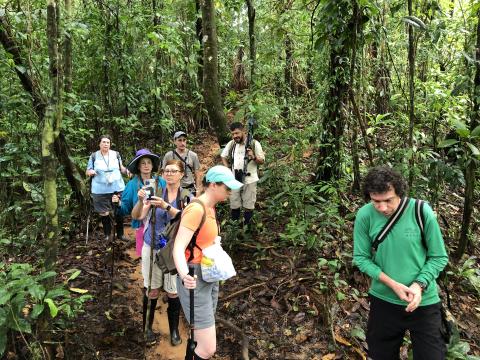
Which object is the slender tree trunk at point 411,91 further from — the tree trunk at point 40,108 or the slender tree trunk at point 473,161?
the tree trunk at point 40,108

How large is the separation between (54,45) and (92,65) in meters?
6.78

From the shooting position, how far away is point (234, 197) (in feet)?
22.5

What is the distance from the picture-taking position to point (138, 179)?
494 cm

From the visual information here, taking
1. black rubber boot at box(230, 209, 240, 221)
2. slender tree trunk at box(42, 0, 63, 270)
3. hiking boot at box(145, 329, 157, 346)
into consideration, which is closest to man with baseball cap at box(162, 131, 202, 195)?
black rubber boot at box(230, 209, 240, 221)

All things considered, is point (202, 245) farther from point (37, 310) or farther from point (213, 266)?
point (37, 310)

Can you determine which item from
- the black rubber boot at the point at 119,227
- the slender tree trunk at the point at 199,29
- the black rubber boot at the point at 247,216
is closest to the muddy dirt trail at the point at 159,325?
the black rubber boot at the point at 119,227

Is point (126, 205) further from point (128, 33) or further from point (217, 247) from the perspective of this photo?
point (128, 33)

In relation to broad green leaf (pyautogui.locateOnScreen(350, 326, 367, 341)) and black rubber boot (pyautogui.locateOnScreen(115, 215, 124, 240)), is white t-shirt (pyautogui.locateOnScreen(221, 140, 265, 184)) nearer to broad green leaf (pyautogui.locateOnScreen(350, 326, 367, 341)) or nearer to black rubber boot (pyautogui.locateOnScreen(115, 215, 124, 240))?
black rubber boot (pyautogui.locateOnScreen(115, 215, 124, 240))

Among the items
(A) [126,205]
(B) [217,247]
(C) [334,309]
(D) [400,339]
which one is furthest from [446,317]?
(A) [126,205]

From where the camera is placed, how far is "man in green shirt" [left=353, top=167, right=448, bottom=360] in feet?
9.92

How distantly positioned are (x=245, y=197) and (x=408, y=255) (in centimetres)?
389

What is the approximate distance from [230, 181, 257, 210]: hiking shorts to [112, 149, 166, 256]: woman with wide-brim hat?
1923mm

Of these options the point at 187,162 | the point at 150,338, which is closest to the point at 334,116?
the point at 187,162

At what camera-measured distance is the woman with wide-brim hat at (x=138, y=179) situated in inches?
184
